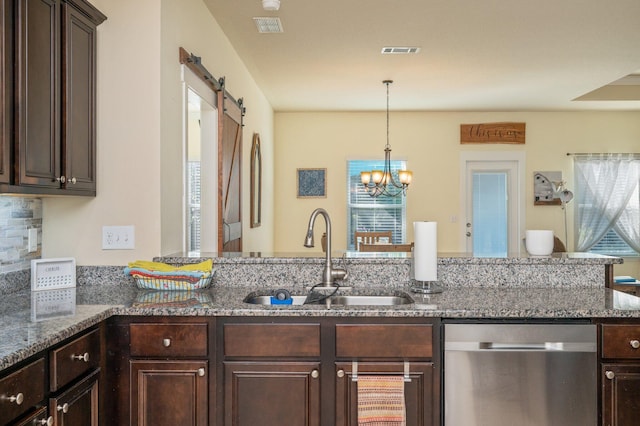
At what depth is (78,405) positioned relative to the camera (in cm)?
171

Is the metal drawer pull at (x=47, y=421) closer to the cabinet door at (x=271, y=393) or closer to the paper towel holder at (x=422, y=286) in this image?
the cabinet door at (x=271, y=393)

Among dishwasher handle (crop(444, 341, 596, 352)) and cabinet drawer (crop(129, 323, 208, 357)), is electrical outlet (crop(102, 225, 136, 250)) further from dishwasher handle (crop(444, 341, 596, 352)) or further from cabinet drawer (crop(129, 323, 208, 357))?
dishwasher handle (crop(444, 341, 596, 352))

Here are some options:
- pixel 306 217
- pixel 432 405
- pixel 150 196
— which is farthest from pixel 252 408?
pixel 306 217

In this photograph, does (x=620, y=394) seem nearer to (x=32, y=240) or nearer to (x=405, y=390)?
(x=405, y=390)

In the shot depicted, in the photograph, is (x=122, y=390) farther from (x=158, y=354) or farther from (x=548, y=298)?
(x=548, y=298)

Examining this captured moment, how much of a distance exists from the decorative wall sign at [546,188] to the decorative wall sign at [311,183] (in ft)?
9.27

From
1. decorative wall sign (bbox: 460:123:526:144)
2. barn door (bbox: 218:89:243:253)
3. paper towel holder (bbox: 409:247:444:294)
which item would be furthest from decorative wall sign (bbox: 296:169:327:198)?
paper towel holder (bbox: 409:247:444:294)

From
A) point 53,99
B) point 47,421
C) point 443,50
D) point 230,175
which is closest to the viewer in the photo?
point 47,421

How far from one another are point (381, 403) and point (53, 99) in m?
1.76

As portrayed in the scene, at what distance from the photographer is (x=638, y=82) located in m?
6.23

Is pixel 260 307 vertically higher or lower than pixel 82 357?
higher

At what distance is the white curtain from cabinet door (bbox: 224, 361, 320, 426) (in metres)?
5.99

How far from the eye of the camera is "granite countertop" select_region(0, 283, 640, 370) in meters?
1.69

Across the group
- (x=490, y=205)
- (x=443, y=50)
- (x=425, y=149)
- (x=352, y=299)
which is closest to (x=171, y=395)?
(x=352, y=299)
